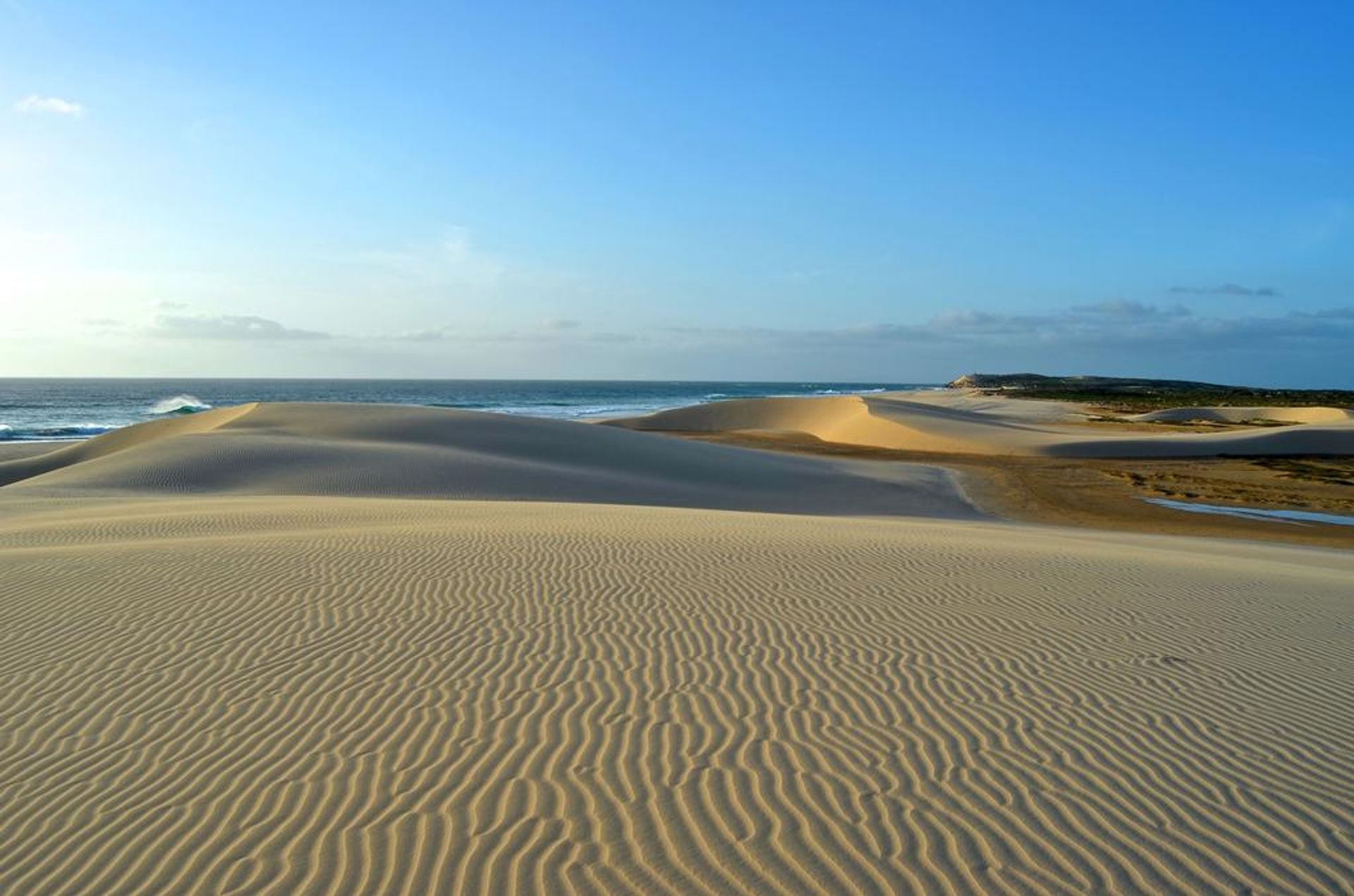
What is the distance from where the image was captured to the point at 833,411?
54.9 metres

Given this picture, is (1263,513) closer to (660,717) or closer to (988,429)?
(660,717)

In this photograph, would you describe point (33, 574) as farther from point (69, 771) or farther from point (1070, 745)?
point (1070, 745)

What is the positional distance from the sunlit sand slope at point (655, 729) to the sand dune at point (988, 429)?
2954 centimetres

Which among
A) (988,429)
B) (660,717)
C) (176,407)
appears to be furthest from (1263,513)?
(176,407)

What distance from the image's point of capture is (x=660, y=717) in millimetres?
5867

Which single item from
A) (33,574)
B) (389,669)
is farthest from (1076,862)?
(33,574)

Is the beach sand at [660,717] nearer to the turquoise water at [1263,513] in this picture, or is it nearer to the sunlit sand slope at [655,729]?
the sunlit sand slope at [655,729]

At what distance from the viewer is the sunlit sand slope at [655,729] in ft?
13.9

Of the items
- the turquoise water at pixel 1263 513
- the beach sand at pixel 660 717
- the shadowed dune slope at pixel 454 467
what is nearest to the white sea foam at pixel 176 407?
the shadowed dune slope at pixel 454 467

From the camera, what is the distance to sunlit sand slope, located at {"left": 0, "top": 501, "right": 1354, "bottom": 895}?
423cm

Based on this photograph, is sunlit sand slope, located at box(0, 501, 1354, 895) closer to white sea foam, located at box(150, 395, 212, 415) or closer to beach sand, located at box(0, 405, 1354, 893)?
beach sand, located at box(0, 405, 1354, 893)

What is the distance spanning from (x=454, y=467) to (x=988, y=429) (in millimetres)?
30168

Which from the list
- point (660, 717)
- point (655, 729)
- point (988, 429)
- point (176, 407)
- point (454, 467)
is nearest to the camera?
point (655, 729)

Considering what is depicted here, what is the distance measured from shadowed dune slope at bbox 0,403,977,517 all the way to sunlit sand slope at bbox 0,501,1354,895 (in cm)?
1170
